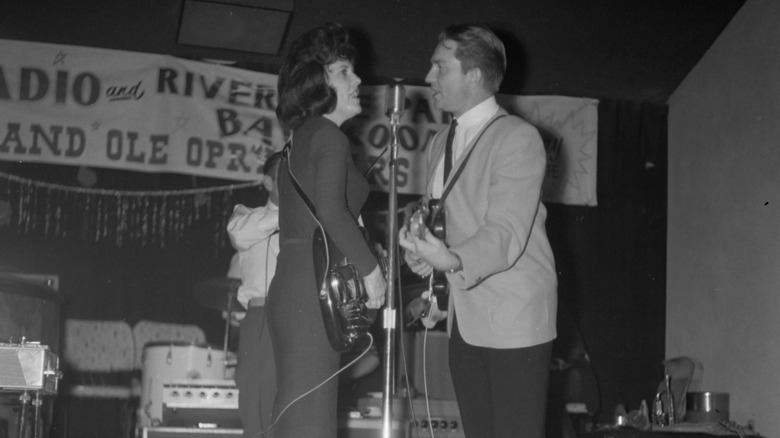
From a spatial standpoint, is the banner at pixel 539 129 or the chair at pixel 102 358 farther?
the banner at pixel 539 129

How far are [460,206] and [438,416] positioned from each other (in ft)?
7.06

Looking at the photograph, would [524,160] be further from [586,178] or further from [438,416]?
[586,178]

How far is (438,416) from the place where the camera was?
4.31 meters

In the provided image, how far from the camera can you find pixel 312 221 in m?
2.48

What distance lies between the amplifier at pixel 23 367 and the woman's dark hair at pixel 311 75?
1.66 metres

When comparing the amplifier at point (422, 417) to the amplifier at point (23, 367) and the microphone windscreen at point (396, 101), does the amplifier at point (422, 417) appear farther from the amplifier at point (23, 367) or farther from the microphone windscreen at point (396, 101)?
the microphone windscreen at point (396, 101)

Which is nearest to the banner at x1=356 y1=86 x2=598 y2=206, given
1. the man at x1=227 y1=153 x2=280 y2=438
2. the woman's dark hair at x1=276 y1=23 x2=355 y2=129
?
the man at x1=227 y1=153 x2=280 y2=438

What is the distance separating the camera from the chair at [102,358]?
5547mm

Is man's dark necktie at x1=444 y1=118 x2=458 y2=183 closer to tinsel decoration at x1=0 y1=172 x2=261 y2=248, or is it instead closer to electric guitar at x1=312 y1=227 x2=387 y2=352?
electric guitar at x1=312 y1=227 x2=387 y2=352

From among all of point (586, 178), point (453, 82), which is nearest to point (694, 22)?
point (586, 178)

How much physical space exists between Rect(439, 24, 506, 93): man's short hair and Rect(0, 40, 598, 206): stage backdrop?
135 inches

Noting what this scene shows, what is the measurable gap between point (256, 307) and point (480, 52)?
1.58 m

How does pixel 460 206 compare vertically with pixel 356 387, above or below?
above

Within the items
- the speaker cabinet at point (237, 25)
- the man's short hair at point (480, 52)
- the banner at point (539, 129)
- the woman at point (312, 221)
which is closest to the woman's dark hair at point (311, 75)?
the woman at point (312, 221)
